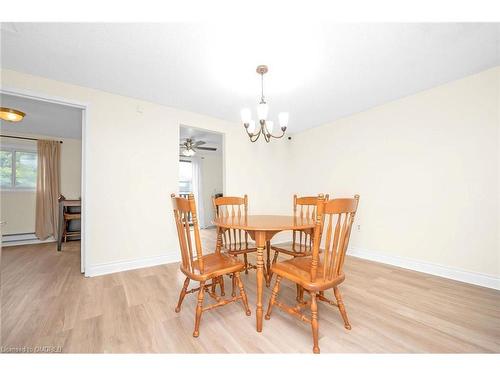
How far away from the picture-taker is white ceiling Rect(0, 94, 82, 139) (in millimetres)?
2916

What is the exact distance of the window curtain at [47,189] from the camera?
13.7 feet

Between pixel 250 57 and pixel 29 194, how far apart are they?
17.9ft

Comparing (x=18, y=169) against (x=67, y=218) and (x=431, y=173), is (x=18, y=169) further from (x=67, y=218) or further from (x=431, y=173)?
(x=431, y=173)

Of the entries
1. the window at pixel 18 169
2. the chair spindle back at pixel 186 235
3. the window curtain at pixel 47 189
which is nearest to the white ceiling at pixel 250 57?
the chair spindle back at pixel 186 235

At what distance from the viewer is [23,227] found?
4.09 meters

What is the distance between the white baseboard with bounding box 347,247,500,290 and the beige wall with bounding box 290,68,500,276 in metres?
0.05

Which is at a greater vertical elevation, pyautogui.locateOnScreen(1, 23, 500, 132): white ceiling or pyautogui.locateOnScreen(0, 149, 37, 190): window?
pyautogui.locateOnScreen(1, 23, 500, 132): white ceiling

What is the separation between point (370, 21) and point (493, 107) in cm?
181

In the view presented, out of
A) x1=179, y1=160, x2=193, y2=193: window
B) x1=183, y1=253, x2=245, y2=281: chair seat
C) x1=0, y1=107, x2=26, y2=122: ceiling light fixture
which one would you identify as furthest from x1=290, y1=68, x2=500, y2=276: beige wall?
x1=179, y1=160, x2=193, y2=193: window

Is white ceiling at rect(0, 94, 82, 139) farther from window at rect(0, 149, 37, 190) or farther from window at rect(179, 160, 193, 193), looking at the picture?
window at rect(179, 160, 193, 193)

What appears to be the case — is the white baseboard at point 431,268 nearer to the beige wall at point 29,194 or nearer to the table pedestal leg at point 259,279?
the table pedestal leg at point 259,279

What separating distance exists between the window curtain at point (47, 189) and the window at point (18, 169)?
0.27 m
